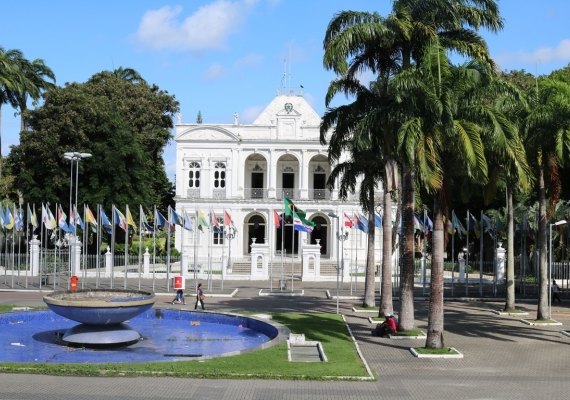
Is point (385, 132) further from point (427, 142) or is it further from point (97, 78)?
point (97, 78)

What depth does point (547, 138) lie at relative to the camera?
2561cm

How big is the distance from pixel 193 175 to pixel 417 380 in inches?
1918

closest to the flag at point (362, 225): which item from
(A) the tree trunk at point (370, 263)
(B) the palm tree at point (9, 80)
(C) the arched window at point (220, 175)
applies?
(A) the tree trunk at point (370, 263)

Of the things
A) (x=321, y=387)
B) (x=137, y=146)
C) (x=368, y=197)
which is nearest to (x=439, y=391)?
(x=321, y=387)

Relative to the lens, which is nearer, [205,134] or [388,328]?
[388,328]

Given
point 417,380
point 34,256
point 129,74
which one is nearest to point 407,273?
point 417,380

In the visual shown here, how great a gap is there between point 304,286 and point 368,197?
613 inches

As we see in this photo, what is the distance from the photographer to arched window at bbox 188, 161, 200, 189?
6353 cm

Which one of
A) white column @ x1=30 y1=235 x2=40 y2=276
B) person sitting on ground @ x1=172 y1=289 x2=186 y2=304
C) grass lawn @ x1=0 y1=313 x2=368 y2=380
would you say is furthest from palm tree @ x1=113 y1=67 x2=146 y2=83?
grass lawn @ x1=0 y1=313 x2=368 y2=380

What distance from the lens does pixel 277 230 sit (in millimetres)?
65500

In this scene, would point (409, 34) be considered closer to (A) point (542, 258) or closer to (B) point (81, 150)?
(A) point (542, 258)

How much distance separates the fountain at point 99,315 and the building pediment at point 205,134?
136 ft

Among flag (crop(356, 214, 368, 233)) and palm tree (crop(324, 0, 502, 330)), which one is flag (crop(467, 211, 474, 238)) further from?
palm tree (crop(324, 0, 502, 330))

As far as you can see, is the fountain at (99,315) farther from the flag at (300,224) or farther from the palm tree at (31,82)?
the palm tree at (31,82)
